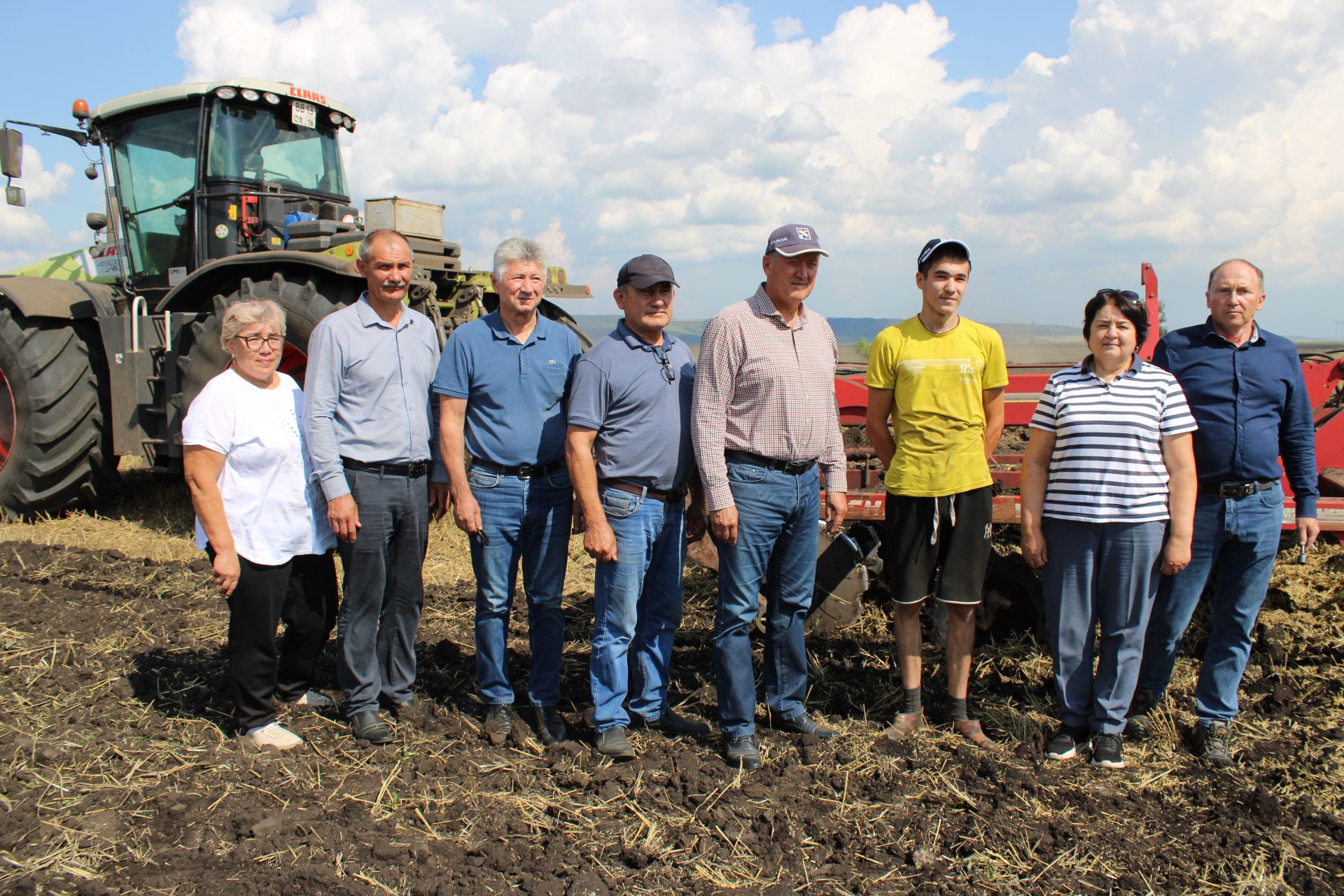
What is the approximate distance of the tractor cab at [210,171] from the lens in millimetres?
7043

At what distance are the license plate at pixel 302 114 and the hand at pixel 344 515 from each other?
491 cm

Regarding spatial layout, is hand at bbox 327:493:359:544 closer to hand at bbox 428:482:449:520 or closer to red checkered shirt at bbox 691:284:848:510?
hand at bbox 428:482:449:520

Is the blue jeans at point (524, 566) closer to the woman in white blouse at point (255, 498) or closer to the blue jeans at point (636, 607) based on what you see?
the blue jeans at point (636, 607)

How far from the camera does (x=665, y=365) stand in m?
3.38

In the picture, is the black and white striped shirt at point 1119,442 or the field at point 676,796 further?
the black and white striped shirt at point 1119,442

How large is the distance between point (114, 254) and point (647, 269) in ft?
20.4

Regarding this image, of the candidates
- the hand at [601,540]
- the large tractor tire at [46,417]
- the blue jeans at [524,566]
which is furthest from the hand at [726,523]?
the large tractor tire at [46,417]

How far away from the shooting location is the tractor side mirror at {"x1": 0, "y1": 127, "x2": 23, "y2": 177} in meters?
6.63

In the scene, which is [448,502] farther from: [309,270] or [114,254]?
[114,254]

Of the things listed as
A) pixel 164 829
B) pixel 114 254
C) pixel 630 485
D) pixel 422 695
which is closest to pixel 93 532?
pixel 114 254

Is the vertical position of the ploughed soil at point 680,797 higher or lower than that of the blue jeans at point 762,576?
lower

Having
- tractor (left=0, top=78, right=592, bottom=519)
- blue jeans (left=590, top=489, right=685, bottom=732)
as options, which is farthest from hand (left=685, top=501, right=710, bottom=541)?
tractor (left=0, top=78, right=592, bottom=519)

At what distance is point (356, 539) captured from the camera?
3.47 meters

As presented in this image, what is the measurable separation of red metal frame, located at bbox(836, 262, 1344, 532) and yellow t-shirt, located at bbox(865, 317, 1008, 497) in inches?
23.1
